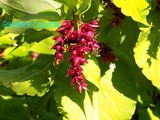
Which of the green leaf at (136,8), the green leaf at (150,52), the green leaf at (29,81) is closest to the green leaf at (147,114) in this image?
the green leaf at (150,52)

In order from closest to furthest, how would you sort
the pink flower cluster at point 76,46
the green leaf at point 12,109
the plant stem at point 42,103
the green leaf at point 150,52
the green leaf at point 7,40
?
the pink flower cluster at point 76,46, the green leaf at point 150,52, the plant stem at point 42,103, the green leaf at point 12,109, the green leaf at point 7,40

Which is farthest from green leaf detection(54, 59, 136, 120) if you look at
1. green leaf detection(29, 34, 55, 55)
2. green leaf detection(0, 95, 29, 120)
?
green leaf detection(0, 95, 29, 120)

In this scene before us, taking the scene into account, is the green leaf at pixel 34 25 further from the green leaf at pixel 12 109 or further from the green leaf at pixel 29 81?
the green leaf at pixel 12 109

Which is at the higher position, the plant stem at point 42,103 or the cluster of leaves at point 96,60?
the cluster of leaves at point 96,60

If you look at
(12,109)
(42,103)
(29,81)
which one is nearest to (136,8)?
(29,81)

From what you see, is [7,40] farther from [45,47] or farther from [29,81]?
[29,81]

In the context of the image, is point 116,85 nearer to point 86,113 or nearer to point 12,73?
point 86,113

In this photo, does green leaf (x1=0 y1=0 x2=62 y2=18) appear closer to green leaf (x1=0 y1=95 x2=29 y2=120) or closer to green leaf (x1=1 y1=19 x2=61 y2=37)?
green leaf (x1=1 y1=19 x2=61 y2=37)

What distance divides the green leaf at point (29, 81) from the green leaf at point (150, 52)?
389mm

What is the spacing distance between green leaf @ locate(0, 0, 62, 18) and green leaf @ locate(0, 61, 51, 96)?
246 millimetres

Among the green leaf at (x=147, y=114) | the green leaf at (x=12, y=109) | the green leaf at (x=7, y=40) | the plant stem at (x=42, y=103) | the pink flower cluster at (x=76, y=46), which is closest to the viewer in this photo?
the pink flower cluster at (x=76, y=46)

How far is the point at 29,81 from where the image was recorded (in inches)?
61.9

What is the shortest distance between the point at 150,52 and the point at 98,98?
0.90 feet

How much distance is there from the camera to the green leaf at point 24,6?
1.50 metres
